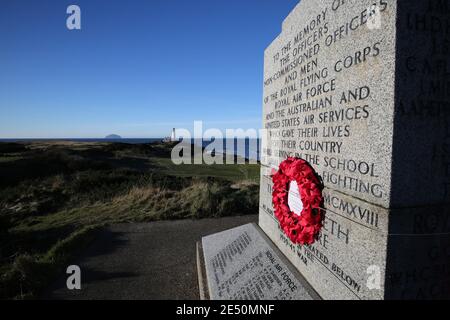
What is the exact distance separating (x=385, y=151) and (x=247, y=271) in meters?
2.20

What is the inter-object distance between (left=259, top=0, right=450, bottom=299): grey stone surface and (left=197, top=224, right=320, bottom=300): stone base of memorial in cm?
38

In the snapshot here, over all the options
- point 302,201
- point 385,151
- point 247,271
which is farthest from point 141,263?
point 385,151

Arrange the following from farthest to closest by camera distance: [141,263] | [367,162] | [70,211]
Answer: [70,211] → [141,263] → [367,162]

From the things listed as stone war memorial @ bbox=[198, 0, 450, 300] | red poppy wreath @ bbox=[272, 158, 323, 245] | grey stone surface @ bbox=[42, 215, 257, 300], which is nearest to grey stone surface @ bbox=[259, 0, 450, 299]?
stone war memorial @ bbox=[198, 0, 450, 300]

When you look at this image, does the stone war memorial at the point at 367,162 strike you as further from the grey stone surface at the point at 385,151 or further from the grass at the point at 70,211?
the grass at the point at 70,211

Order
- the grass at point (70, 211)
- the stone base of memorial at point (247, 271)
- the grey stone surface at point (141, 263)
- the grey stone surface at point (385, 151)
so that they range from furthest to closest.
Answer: the grass at point (70, 211) < the grey stone surface at point (141, 263) < the stone base of memorial at point (247, 271) < the grey stone surface at point (385, 151)

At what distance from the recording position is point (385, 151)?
7.89 feet

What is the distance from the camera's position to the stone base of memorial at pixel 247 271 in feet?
10.6

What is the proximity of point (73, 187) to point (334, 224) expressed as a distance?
11.7 m

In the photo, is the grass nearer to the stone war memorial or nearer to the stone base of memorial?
the stone base of memorial

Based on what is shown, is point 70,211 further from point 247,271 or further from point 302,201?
point 302,201

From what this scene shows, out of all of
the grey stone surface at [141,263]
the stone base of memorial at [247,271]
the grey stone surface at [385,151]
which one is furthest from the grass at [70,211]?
the grey stone surface at [385,151]
